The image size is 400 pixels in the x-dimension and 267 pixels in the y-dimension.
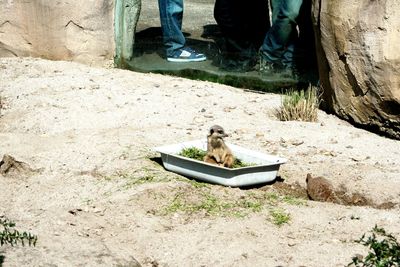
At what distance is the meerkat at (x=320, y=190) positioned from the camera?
5.84 m

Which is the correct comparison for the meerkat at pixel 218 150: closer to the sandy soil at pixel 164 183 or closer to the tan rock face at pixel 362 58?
the sandy soil at pixel 164 183

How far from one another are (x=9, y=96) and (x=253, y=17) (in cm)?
248

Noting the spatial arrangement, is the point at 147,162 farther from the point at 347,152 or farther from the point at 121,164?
the point at 347,152

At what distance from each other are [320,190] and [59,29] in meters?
4.48

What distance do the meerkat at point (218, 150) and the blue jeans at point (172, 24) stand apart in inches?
145

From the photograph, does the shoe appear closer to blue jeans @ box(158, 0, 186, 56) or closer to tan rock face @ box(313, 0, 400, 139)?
blue jeans @ box(158, 0, 186, 56)

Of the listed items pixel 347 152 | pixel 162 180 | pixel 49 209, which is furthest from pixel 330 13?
pixel 49 209

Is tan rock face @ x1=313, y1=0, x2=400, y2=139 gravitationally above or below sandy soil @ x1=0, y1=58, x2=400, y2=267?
above

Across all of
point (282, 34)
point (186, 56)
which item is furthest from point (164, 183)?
point (186, 56)

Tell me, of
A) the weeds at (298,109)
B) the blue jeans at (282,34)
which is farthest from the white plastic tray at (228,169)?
the blue jeans at (282,34)

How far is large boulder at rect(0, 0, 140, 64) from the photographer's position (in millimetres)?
9500

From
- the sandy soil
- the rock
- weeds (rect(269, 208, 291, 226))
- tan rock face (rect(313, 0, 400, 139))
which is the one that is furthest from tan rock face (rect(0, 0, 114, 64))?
weeds (rect(269, 208, 291, 226))

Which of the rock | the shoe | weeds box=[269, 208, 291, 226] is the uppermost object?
weeds box=[269, 208, 291, 226]

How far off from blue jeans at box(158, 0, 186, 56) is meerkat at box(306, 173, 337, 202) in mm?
3938
